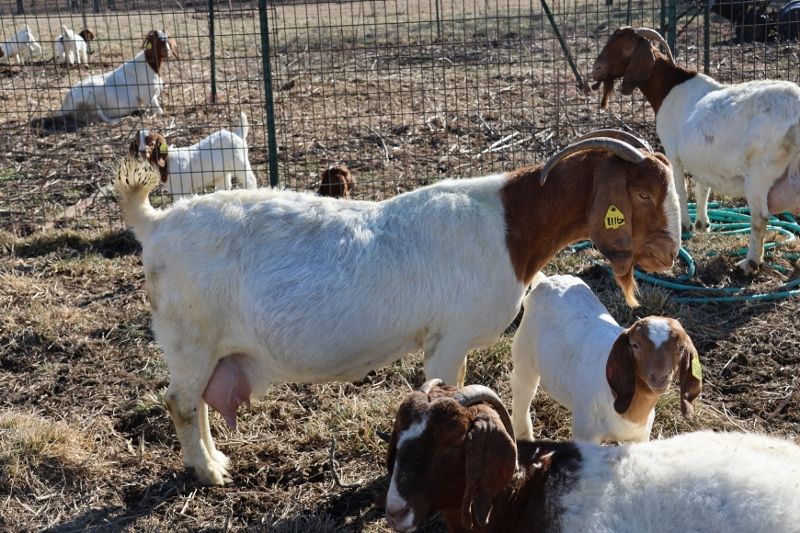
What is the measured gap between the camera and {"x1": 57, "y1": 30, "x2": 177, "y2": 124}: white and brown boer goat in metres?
13.0

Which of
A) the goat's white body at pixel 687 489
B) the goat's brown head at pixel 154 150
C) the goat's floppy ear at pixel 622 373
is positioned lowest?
the goat's white body at pixel 687 489

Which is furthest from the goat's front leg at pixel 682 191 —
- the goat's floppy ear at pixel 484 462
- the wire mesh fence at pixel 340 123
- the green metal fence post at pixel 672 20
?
the goat's floppy ear at pixel 484 462

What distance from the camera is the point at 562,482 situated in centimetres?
357

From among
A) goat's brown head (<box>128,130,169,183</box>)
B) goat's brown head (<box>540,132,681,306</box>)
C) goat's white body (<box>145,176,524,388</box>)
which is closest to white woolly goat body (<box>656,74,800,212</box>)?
goat's brown head (<box>540,132,681,306</box>)

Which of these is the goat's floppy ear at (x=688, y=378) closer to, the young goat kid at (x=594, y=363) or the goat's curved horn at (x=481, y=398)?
the young goat kid at (x=594, y=363)

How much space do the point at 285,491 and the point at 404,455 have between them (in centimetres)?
165

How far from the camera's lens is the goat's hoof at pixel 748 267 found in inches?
282

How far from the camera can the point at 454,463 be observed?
336 cm

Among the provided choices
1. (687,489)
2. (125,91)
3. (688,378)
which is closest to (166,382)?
(688,378)

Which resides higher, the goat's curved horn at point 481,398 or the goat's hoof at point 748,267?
the goat's curved horn at point 481,398

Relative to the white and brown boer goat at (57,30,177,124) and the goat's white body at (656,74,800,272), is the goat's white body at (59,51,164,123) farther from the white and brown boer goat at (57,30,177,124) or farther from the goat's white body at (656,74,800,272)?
the goat's white body at (656,74,800,272)

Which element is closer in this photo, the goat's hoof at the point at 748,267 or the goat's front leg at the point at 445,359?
the goat's front leg at the point at 445,359

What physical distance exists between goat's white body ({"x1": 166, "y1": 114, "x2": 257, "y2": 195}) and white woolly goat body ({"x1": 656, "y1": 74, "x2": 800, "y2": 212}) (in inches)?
162

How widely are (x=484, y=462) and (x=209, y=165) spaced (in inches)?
264
